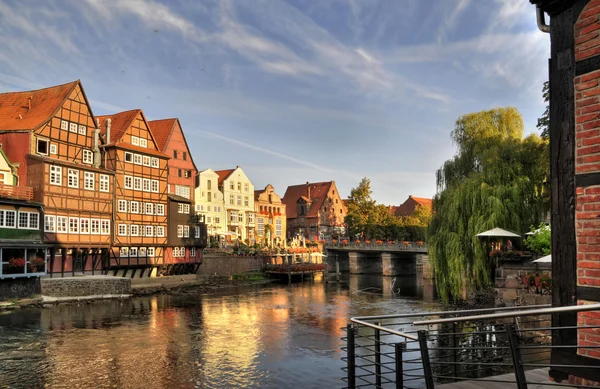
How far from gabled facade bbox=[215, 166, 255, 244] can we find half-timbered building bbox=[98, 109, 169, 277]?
790 inches

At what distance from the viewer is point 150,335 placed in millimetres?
21906

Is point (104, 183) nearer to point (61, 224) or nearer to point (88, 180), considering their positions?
point (88, 180)

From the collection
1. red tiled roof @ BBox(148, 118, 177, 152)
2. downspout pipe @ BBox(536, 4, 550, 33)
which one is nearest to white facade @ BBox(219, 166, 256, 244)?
red tiled roof @ BBox(148, 118, 177, 152)

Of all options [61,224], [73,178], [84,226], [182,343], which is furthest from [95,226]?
[182,343]

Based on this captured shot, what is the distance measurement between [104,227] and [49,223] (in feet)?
16.5

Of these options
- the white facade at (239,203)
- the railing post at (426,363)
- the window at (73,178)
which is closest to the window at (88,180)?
the window at (73,178)

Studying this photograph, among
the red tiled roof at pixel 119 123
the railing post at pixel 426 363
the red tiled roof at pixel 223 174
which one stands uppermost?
the red tiled roof at pixel 119 123

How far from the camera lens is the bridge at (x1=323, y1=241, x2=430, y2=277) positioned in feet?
207

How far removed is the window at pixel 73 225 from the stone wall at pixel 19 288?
5032mm

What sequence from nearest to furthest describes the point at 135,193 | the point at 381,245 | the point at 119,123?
the point at 135,193
the point at 119,123
the point at 381,245

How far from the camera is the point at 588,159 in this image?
203 inches

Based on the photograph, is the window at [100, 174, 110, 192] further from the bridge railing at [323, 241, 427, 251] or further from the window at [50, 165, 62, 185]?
the bridge railing at [323, 241, 427, 251]

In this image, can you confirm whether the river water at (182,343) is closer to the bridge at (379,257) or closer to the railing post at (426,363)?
the railing post at (426,363)

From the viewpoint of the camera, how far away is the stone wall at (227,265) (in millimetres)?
51875
